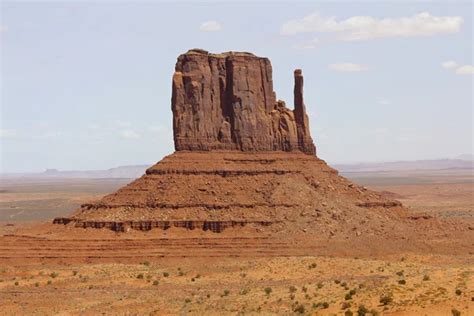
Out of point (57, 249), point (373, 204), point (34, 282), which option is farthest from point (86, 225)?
point (373, 204)

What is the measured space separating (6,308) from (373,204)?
3838cm

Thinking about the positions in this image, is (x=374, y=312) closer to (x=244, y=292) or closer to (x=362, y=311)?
(x=362, y=311)

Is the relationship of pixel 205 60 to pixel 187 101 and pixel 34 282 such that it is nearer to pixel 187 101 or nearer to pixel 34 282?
pixel 187 101

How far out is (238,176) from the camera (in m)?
80.5

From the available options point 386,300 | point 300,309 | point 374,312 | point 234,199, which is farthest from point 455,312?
point 234,199

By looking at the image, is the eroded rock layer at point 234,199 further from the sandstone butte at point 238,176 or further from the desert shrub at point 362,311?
the desert shrub at point 362,311

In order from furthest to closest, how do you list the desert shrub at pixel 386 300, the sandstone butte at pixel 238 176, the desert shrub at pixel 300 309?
the sandstone butte at pixel 238 176, the desert shrub at pixel 300 309, the desert shrub at pixel 386 300

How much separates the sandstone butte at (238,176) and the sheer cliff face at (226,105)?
92 mm

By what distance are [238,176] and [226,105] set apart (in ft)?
25.0

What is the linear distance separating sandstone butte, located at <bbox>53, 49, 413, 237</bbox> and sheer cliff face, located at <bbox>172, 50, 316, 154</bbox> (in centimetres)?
9

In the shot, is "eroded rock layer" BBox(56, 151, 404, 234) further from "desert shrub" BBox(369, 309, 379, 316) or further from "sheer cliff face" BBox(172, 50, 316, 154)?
"desert shrub" BBox(369, 309, 379, 316)

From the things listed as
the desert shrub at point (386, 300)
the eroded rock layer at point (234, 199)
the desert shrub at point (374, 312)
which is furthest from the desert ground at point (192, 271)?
the desert shrub at point (374, 312)

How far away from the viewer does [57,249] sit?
73438mm

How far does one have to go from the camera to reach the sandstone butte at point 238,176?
7656 cm
